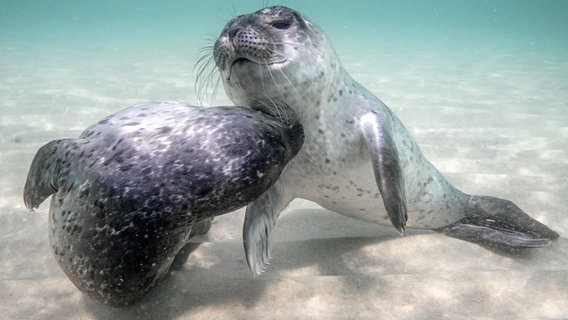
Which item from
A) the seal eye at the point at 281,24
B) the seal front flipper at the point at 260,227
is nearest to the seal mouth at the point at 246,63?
the seal eye at the point at 281,24

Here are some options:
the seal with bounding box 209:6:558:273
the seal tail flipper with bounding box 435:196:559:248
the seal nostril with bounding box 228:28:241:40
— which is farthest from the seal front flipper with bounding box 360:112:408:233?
the seal tail flipper with bounding box 435:196:559:248

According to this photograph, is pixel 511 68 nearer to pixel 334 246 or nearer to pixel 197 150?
pixel 334 246

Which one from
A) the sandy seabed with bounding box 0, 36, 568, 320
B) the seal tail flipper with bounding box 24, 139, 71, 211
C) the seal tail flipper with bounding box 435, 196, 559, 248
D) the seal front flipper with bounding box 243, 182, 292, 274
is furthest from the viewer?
the seal tail flipper with bounding box 435, 196, 559, 248

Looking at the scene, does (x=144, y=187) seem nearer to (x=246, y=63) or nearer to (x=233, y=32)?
(x=246, y=63)

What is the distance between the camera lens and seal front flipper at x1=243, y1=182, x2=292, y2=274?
2711 mm

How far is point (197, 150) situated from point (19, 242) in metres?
2.55

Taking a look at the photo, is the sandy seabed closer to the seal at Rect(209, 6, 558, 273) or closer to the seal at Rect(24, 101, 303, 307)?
the seal at Rect(209, 6, 558, 273)

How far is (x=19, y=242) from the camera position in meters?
3.48

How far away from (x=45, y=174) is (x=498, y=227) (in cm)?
368

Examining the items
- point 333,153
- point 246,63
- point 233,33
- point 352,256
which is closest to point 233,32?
point 233,33

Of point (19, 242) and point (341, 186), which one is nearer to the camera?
point (341, 186)

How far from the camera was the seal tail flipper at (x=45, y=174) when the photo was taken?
2217 millimetres

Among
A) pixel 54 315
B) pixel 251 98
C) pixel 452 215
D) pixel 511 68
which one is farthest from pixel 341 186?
pixel 511 68

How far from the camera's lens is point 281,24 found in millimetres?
2787
